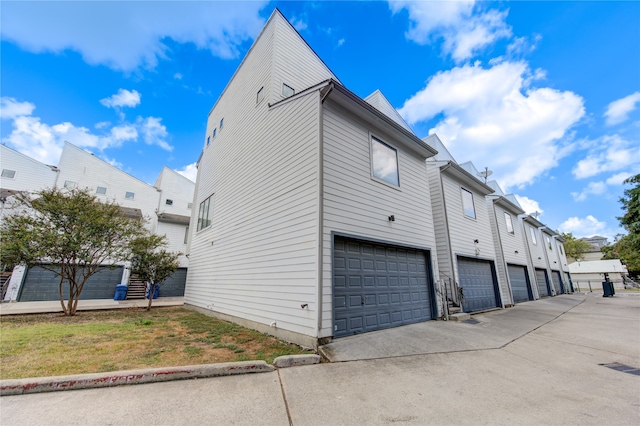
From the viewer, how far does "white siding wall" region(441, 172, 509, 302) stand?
356 inches

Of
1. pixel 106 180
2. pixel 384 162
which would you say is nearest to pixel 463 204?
pixel 384 162

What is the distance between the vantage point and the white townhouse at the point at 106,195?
1383 centimetres

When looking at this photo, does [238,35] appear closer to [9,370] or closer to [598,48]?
[9,370]

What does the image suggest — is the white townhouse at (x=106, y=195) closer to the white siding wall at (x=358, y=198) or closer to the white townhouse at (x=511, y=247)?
the white siding wall at (x=358, y=198)

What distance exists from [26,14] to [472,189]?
60.2 feet

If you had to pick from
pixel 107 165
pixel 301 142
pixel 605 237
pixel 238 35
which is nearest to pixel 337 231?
pixel 301 142

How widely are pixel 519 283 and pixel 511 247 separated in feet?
7.36

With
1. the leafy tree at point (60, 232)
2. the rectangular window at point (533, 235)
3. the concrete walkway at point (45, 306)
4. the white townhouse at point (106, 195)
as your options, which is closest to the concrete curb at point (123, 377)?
the leafy tree at point (60, 232)

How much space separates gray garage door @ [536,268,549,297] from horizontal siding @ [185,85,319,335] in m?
18.9

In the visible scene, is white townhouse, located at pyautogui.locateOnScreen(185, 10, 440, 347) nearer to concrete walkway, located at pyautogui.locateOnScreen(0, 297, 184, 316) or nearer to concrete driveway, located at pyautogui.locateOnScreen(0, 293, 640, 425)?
concrete driveway, located at pyautogui.locateOnScreen(0, 293, 640, 425)

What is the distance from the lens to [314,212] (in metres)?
4.99

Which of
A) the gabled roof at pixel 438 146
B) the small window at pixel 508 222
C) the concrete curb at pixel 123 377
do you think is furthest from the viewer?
the small window at pixel 508 222

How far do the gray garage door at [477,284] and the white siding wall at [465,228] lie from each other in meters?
0.36

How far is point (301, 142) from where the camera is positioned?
588 cm
